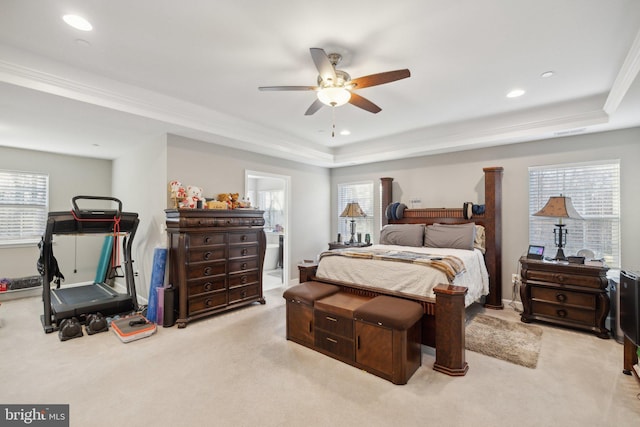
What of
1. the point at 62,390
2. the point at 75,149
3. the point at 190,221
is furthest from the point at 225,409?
A: the point at 75,149

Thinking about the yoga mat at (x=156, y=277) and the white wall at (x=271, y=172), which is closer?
the yoga mat at (x=156, y=277)

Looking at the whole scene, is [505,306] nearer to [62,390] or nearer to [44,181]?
[62,390]

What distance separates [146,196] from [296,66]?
3163 mm

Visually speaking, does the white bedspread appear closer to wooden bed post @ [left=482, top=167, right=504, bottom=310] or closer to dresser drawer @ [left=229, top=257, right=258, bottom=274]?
wooden bed post @ [left=482, top=167, right=504, bottom=310]

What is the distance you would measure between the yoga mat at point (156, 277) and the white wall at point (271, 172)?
102 centimetres

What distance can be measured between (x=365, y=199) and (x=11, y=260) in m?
6.31

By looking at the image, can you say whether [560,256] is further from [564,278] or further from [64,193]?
[64,193]

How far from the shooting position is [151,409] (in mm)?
2100

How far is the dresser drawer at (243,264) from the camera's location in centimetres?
417

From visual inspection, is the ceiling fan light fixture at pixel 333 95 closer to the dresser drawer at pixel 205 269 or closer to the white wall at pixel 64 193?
the dresser drawer at pixel 205 269

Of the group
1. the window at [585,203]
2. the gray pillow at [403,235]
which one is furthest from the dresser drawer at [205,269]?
the window at [585,203]

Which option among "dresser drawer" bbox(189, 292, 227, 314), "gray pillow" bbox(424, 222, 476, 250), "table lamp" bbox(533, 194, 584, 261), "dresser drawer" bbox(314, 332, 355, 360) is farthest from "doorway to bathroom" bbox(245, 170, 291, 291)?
"table lamp" bbox(533, 194, 584, 261)

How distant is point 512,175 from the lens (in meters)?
4.49

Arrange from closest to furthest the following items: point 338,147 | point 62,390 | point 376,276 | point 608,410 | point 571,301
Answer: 1. point 608,410
2. point 62,390
3. point 376,276
4. point 571,301
5. point 338,147
